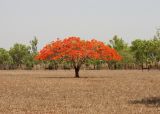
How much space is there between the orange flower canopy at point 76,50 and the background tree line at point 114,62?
5336cm

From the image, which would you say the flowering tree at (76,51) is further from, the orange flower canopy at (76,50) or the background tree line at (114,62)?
the background tree line at (114,62)

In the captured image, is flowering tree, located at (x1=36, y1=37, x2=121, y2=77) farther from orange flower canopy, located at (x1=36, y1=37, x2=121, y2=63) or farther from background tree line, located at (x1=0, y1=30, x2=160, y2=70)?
background tree line, located at (x1=0, y1=30, x2=160, y2=70)

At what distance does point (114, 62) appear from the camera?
126562mm

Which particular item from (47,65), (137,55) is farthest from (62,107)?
(47,65)

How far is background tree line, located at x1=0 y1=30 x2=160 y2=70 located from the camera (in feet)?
386

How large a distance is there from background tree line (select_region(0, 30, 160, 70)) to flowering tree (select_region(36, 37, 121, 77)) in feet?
175

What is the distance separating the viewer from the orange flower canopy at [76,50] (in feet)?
192

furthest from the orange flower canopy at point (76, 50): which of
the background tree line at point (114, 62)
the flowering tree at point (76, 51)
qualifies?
the background tree line at point (114, 62)

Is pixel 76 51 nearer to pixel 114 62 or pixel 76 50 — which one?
pixel 76 50

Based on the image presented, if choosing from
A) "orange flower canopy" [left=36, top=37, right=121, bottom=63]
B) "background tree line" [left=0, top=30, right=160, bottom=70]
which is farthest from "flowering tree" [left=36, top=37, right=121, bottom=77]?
"background tree line" [left=0, top=30, right=160, bottom=70]

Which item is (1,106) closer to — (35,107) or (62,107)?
(35,107)

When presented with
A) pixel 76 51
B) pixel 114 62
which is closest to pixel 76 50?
pixel 76 51

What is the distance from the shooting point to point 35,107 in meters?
19.3

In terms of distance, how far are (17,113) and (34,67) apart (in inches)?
5099
